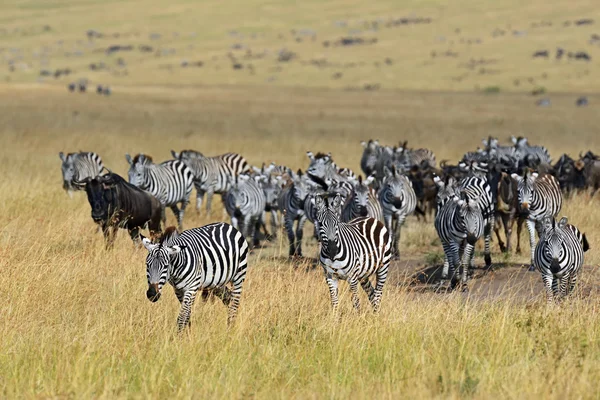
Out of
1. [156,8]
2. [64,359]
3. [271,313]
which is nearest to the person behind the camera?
[64,359]

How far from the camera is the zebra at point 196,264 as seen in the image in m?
7.75

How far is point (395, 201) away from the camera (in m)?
14.9

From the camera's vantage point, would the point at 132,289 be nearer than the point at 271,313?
No

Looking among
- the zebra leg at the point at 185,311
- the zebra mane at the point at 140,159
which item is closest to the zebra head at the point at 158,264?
the zebra leg at the point at 185,311

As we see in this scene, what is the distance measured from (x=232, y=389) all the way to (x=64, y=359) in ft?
5.37

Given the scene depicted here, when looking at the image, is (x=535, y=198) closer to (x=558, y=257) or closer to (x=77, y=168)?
(x=558, y=257)

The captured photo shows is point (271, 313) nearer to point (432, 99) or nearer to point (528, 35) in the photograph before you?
point (432, 99)

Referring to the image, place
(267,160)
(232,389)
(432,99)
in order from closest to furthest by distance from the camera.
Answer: (232,389)
(267,160)
(432,99)

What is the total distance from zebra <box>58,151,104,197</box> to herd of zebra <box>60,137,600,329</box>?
3 centimetres

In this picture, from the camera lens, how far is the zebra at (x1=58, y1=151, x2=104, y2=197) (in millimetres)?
17639

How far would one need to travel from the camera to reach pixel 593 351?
756 centimetres

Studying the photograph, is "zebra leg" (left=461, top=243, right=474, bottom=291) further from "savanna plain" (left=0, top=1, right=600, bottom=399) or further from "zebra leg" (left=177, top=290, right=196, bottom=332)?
"zebra leg" (left=177, top=290, right=196, bottom=332)

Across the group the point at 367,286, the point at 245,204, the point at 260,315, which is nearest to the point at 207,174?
the point at 245,204

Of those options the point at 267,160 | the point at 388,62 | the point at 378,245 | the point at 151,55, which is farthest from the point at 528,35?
the point at 378,245
